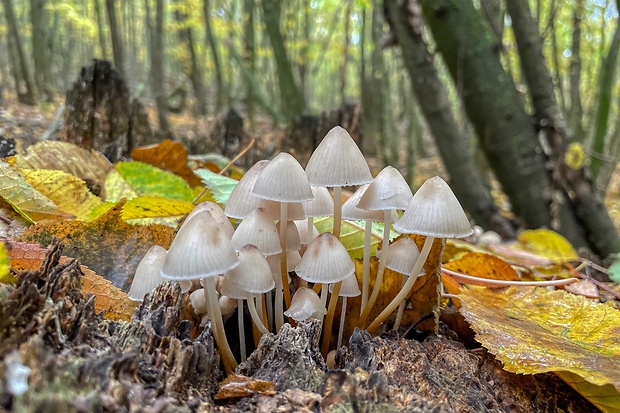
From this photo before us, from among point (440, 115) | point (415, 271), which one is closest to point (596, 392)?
point (415, 271)

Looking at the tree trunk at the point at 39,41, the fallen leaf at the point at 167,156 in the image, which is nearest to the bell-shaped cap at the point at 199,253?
the fallen leaf at the point at 167,156

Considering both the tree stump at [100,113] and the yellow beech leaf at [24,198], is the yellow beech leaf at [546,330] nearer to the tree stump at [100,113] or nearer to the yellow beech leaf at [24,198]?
the yellow beech leaf at [24,198]

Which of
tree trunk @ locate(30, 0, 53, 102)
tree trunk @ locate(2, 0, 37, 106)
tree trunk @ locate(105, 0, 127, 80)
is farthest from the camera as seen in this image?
tree trunk @ locate(30, 0, 53, 102)

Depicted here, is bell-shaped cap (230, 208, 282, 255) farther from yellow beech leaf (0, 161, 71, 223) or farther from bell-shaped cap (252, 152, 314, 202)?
yellow beech leaf (0, 161, 71, 223)

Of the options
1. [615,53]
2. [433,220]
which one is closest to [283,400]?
[433,220]

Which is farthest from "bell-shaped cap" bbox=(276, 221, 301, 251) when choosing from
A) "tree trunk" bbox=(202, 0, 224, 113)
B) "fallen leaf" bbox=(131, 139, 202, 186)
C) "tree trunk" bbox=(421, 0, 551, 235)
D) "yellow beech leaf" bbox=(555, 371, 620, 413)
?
"tree trunk" bbox=(202, 0, 224, 113)

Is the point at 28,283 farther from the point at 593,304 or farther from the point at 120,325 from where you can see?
the point at 593,304
